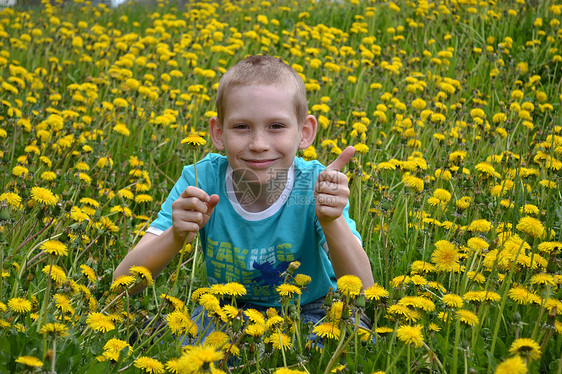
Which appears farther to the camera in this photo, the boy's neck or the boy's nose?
the boy's neck

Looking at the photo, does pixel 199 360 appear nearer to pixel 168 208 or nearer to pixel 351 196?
pixel 168 208

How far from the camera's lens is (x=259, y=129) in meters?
2.10

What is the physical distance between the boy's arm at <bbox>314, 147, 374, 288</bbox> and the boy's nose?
9.5 inches

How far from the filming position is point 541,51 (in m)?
5.29

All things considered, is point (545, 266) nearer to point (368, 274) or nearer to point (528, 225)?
point (528, 225)

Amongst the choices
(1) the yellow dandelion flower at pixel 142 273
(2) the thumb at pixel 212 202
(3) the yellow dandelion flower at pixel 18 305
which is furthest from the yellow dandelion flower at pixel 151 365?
(2) the thumb at pixel 212 202

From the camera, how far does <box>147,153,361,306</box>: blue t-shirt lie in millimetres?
2242

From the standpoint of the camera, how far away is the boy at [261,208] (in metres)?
2.05

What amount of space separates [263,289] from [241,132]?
59 centimetres

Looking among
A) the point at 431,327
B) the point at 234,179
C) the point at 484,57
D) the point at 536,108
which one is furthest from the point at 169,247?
the point at 484,57

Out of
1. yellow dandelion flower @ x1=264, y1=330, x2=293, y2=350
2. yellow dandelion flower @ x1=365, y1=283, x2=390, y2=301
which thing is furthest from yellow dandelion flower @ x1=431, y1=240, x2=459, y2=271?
yellow dandelion flower @ x1=264, y1=330, x2=293, y2=350

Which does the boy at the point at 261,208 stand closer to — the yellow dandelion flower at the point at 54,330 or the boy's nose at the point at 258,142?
the boy's nose at the point at 258,142

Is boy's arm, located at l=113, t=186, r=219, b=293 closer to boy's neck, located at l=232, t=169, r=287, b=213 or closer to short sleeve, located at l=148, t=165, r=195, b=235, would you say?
short sleeve, located at l=148, t=165, r=195, b=235

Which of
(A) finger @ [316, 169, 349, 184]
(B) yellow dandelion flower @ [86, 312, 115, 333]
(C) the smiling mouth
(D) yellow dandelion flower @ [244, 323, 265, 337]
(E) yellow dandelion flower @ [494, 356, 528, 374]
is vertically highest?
(A) finger @ [316, 169, 349, 184]
